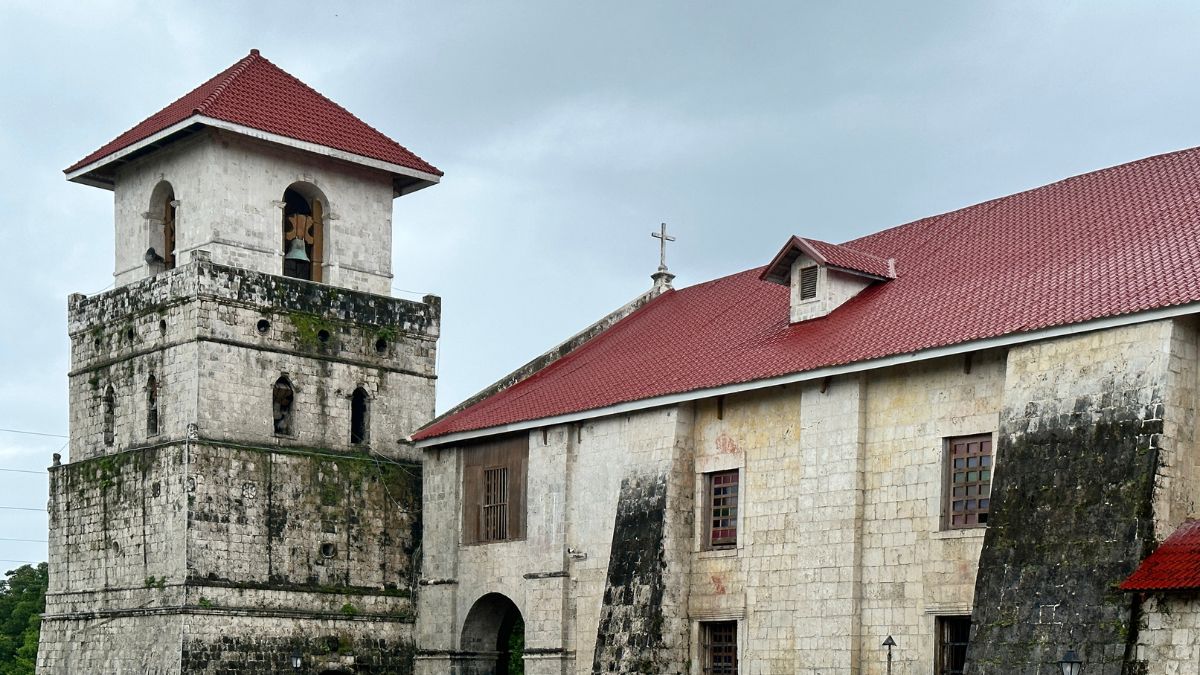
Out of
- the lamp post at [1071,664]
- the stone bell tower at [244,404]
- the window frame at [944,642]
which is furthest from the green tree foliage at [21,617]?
the lamp post at [1071,664]

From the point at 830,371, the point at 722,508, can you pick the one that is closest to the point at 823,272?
the point at 830,371

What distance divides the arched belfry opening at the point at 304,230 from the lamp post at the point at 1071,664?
2047cm

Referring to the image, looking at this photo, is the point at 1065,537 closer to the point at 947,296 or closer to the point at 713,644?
the point at 947,296

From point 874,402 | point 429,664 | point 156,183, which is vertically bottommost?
point 429,664

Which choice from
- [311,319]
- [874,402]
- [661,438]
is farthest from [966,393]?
[311,319]

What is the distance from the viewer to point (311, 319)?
37344mm

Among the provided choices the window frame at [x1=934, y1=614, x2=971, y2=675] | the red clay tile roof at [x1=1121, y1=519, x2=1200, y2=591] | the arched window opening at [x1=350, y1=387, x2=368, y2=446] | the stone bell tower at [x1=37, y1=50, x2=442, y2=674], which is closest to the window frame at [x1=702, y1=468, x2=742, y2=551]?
the window frame at [x1=934, y1=614, x2=971, y2=675]

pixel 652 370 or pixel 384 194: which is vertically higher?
pixel 384 194

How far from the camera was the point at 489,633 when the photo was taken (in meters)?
36.4

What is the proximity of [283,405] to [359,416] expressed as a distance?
1869mm

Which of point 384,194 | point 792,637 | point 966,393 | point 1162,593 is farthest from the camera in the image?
point 384,194

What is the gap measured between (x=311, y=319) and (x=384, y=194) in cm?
374

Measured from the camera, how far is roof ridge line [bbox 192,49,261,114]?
35750mm

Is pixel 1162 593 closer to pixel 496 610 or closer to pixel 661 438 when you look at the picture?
pixel 661 438
